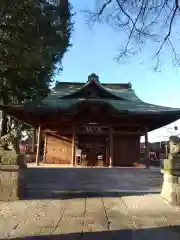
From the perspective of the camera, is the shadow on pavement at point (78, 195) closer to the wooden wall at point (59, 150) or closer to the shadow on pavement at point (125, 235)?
the shadow on pavement at point (125, 235)

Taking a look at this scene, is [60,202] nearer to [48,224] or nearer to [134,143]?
[48,224]

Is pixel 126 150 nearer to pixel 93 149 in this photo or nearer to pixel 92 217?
pixel 93 149

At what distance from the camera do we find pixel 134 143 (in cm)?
1923

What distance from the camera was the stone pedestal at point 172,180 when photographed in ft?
21.9

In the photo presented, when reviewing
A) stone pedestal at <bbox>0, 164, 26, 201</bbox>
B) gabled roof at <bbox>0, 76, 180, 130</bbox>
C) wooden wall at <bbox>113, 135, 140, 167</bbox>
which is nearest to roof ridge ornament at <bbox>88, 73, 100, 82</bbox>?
gabled roof at <bbox>0, 76, 180, 130</bbox>

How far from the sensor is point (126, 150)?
62.6 feet

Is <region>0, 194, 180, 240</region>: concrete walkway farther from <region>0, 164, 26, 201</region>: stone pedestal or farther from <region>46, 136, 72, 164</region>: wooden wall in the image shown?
<region>46, 136, 72, 164</region>: wooden wall

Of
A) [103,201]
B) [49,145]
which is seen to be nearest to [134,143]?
[49,145]

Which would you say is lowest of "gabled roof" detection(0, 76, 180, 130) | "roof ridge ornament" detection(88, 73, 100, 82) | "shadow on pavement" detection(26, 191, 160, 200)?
"shadow on pavement" detection(26, 191, 160, 200)

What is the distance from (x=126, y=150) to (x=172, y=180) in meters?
12.2

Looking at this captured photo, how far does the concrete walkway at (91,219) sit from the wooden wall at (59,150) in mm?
12336

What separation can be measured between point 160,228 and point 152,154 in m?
24.6

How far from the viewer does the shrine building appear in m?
17.1

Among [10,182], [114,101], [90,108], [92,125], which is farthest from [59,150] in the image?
[10,182]
